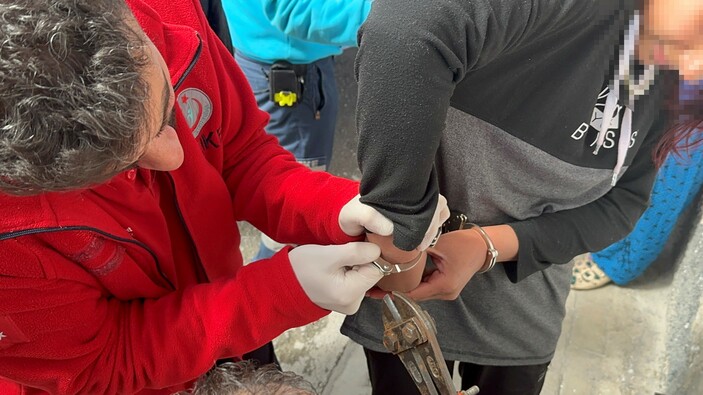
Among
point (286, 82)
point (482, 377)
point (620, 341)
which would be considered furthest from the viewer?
point (620, 341)

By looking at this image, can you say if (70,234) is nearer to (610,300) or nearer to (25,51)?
(25,51)

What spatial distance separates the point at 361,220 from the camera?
575mm

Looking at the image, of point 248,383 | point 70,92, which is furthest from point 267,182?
point 70,92

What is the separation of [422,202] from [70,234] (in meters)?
0.32

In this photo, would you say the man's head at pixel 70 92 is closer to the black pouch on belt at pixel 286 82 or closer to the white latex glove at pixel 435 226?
the white latex glove at pixel 435 226

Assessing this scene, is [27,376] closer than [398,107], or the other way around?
[398,107]

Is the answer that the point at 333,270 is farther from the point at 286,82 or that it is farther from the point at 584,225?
the point at 286,82

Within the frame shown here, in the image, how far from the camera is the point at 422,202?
0.48m

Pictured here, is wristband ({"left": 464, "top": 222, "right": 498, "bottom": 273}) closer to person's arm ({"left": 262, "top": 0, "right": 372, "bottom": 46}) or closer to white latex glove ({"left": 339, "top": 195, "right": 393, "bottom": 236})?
white latex glove ({"left": 339, "top": 195, "right": 393, "bottom": 236})

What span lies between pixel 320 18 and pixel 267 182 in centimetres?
43

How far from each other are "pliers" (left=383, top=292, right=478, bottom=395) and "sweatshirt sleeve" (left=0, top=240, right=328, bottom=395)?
8cm

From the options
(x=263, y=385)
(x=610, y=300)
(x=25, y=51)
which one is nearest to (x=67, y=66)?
(x=25, y=51)

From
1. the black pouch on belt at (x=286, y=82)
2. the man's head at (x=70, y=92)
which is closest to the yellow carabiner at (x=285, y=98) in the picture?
the black pouch on belt at (x=286, y=82)

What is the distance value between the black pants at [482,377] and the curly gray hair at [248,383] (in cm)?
17
